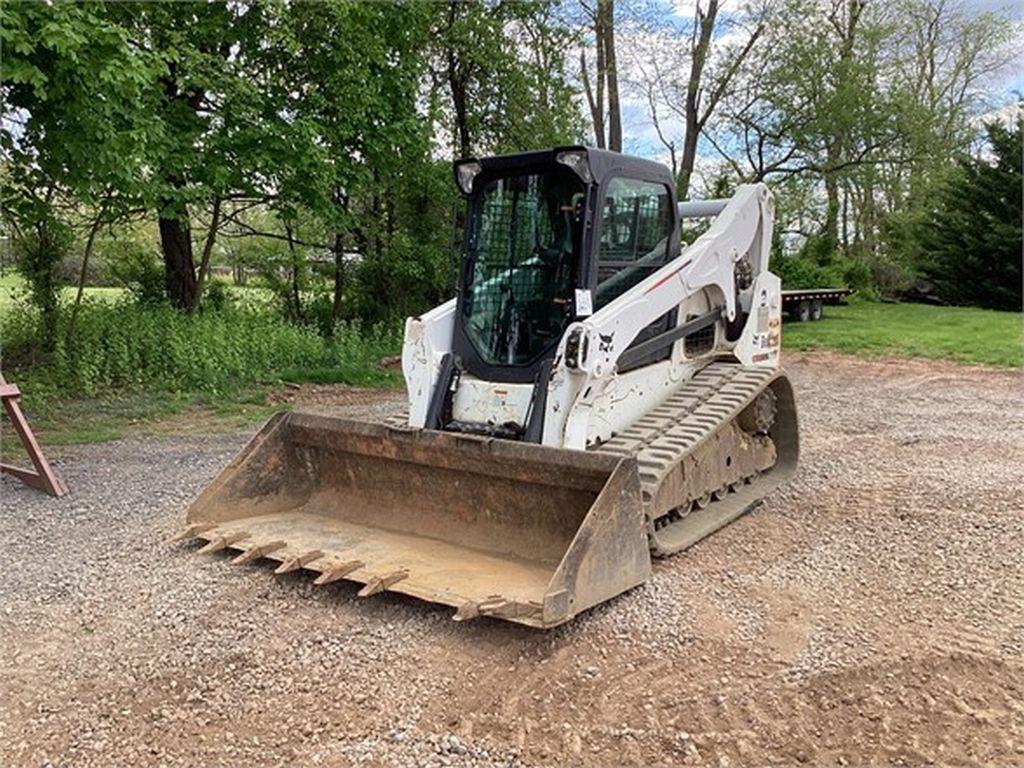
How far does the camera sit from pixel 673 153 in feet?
70.0

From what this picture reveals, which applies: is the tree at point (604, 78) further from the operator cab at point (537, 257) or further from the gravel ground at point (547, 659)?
the gravel ground at point (547, 659)

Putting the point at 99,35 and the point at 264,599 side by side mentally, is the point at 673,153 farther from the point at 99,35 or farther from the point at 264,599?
the point at 264,599

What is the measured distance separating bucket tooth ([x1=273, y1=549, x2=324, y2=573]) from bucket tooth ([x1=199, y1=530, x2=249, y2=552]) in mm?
446

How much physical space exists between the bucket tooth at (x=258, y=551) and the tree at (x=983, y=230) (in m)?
20.9

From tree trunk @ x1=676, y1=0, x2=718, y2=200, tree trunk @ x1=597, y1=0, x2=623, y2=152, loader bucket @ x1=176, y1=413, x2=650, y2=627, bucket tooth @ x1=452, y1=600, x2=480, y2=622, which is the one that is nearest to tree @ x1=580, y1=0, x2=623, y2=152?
tree trunk @ x1=597, y1=0, x2=623, y2=152

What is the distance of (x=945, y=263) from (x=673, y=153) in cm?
744

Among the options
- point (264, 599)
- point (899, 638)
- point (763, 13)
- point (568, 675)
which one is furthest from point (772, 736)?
point (763, 13)

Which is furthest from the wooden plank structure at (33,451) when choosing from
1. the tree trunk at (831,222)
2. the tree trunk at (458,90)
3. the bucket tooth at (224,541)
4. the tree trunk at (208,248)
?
the tree trunk at (831,222)

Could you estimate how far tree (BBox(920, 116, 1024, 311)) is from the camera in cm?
2070

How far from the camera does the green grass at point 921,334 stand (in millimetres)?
13383

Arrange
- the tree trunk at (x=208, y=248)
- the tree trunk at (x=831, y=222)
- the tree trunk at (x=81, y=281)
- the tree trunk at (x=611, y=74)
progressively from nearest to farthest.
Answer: the tree trunk at (x=81, y=281) < the tree trunk at (x=208, y=248) < the tree trunk at (x=611, y=74) < the tree trunk at (x=831, y=222)

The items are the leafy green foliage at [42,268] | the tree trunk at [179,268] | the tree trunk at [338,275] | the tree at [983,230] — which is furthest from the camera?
the tree at [983,230]

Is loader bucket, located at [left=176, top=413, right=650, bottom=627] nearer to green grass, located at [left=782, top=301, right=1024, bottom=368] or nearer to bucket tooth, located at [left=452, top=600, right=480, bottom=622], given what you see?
bucket tooth, located at [left=452, top=600, right=480, bottom=622]

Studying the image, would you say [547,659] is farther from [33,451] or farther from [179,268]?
[179,268]
